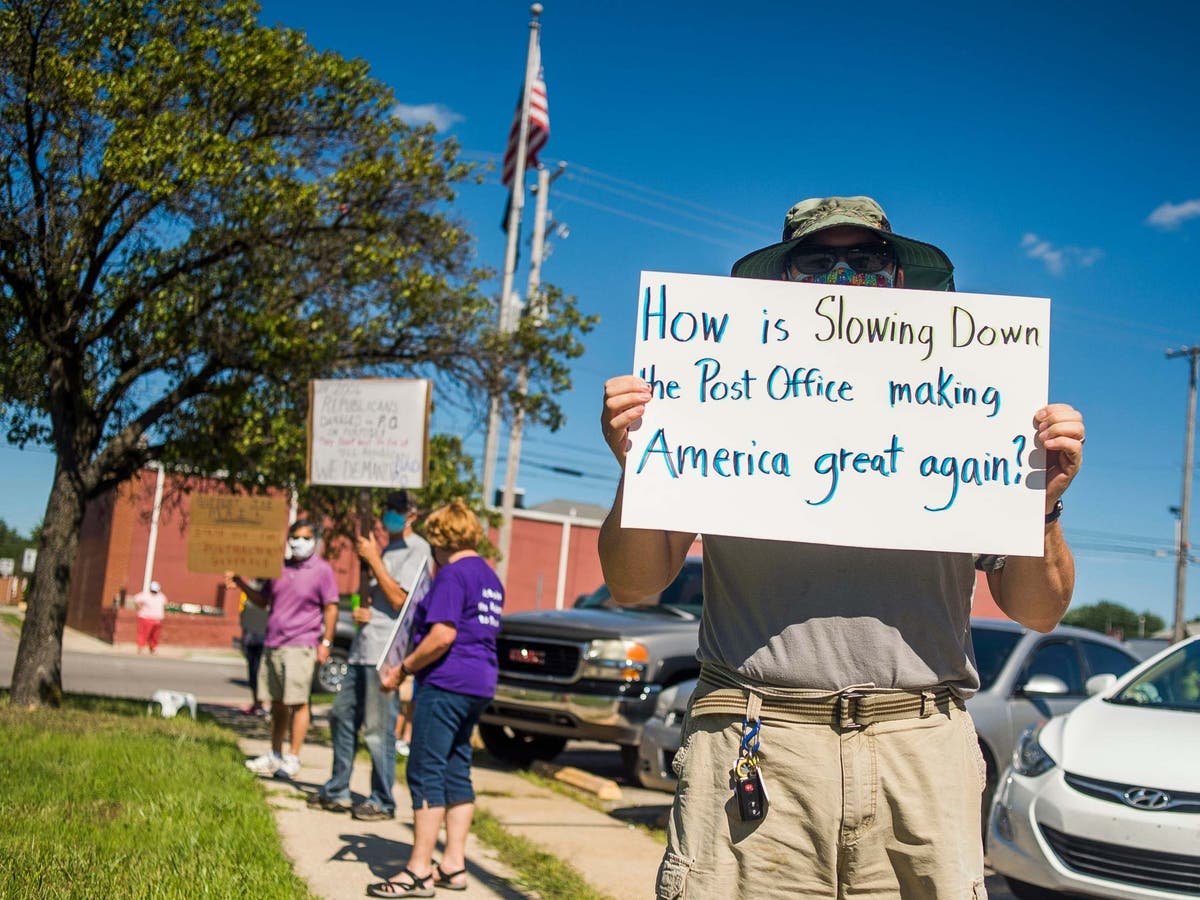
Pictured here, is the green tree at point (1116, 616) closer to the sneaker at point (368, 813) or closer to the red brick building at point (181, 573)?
the red brick building at point (181, 573)

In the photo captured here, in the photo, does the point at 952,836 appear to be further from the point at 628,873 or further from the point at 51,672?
the point at 51,672

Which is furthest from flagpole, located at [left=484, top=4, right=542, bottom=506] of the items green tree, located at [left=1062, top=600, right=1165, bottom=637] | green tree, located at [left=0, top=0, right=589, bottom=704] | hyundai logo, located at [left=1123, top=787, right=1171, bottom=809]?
green tree, located at [left=1062, top=600, right=1165, bottom=637]

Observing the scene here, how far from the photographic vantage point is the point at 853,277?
2.65m

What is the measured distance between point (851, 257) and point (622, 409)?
0.68m

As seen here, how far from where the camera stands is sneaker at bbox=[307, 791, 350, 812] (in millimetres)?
6809

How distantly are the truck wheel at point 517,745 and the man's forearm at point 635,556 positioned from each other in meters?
7.75

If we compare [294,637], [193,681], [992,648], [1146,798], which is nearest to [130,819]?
[294,637]

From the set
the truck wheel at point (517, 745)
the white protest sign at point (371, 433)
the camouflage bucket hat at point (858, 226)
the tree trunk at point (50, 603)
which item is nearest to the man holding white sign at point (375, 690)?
the white protest sign at point (371, 433)

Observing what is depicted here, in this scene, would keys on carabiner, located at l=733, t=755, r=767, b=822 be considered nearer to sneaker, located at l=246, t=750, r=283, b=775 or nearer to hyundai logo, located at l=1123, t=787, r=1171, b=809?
hyundai logo, located at l=1123, t=787, r=1171, b=809

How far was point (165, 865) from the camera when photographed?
4625 millimetres

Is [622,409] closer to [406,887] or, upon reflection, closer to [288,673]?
[406,887]

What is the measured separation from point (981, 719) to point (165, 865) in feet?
16.8

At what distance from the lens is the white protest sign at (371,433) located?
24.3 ft

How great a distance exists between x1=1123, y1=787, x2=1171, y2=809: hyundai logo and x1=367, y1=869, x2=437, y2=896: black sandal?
3.02 meters
